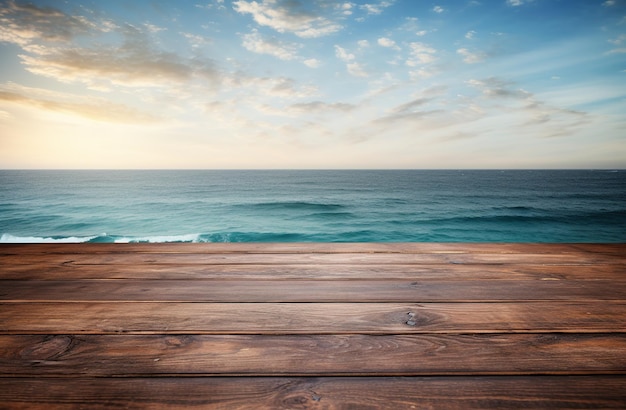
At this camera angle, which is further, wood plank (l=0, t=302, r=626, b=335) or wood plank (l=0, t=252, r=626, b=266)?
wood plank (l=0, t=252, r=626, b=266)

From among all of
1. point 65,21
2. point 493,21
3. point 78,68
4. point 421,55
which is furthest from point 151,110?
point 493,21

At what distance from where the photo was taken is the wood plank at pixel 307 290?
105 cm

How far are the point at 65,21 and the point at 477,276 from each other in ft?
31.1

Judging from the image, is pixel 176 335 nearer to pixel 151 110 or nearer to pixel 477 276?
pixel 477 276

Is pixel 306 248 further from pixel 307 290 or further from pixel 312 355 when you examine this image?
pixel 312 355

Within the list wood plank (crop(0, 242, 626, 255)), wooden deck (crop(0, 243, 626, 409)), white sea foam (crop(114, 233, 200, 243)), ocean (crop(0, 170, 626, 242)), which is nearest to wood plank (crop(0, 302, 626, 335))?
wooden deck (crop(0, 243, 626, 409))

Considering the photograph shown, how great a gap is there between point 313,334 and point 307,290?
33cm

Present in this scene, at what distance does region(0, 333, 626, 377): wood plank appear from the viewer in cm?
64

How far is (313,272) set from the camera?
4.40 ft

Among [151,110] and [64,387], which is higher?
[151,110]

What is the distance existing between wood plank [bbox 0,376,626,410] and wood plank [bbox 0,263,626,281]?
Result: 26.0 inches

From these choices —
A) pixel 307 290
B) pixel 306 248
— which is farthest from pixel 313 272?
pixel 306 248

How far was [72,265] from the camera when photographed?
1.44 m

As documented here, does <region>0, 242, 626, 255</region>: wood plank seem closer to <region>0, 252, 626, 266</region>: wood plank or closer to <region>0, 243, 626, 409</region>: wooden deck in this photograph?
<region>0, 252, 626, 266</region>: wood plank
